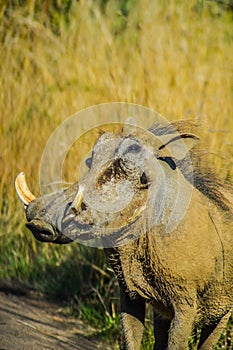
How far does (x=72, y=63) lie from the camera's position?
8.66m

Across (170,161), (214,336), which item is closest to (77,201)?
(170,161)

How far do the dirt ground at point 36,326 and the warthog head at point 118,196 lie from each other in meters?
1.56

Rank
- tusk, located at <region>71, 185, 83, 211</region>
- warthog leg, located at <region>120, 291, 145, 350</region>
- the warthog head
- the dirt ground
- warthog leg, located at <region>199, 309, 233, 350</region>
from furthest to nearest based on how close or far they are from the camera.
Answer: the dirt ground → warthog leg, located at <region>199, 309, 233, 350</region> → warthog leg, located at <region>120, 291, 145, 350</region> → the warthog head → tusk, located at <region>71, 185, 83, 211</region>

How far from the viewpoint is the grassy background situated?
7.38 metres

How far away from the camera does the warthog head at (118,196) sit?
14.0 ft

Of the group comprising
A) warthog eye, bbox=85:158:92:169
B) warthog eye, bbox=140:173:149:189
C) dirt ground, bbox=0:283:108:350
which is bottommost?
dirt ground, bbox=0:283:108:350

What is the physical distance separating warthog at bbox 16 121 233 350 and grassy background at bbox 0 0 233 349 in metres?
1.62

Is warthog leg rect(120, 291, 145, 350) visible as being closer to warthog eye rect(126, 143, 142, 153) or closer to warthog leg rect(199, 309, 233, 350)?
warthog leg rect(199, 309, 233, 350)

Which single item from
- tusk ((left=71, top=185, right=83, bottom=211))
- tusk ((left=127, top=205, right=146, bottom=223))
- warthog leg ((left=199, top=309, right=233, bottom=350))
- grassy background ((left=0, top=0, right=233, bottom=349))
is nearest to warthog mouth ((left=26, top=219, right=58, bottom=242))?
tusk ((left=71, top=185, right=83, bottom=211))

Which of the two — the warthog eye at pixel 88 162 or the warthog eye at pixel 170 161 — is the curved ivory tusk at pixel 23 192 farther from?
the warthog eye at pixel 170 161

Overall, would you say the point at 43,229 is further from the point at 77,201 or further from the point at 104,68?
the point at 104,68

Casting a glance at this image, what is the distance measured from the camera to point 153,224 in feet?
14.8

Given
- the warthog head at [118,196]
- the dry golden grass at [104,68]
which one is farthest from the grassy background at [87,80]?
the warthog head at [118,196]

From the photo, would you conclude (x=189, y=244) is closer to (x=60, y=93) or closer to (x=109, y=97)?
(x=109, y=97)
